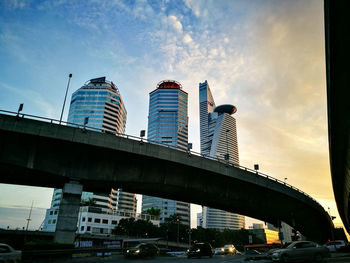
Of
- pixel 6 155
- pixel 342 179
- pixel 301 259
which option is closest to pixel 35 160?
pixel 6 155

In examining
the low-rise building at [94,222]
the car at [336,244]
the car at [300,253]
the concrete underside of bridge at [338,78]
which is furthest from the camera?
the low-rise building at [94,222]

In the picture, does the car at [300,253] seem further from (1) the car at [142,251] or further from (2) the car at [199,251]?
(1) the car at [142,251]

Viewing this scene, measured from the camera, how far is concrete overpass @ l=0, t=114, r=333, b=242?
21531mm

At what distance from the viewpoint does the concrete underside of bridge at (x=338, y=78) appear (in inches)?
513

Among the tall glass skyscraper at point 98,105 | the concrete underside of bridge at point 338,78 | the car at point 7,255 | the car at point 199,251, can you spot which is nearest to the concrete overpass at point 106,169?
the car at point 199,251

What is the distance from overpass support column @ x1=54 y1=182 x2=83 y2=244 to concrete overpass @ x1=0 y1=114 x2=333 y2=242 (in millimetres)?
55

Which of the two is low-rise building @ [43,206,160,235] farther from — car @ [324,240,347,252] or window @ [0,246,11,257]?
window @ [0,246,11,257]

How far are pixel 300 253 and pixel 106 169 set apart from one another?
17885 mm

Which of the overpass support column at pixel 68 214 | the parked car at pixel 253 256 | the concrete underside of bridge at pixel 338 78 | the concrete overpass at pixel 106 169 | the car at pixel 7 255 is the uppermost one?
the concrete underside of bridge at pixel 338 78

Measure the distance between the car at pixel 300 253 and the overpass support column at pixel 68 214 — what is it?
16577 mm

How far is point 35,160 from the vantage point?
22.0 metres

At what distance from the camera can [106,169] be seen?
973 inches

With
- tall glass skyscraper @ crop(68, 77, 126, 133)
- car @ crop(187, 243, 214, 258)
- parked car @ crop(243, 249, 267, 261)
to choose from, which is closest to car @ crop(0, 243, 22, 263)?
parked car @ crop(243, 249, 267, 261)

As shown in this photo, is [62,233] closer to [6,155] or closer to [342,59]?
[6,155]
